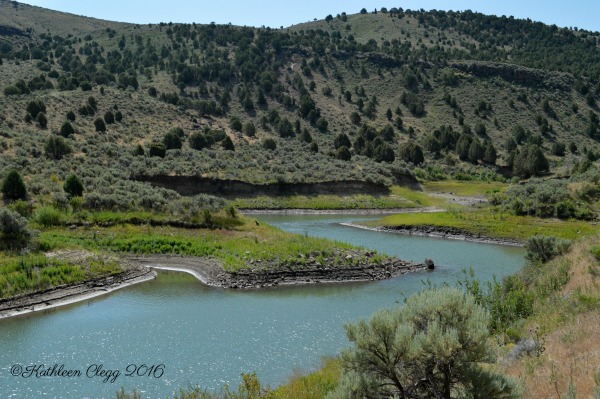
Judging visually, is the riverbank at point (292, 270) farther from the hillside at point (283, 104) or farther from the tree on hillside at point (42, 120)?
the tree on hillside at point (42, 120)

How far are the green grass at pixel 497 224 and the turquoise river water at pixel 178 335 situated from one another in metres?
16.2

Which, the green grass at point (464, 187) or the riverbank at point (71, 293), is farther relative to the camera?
the green grass at point (464, 187)

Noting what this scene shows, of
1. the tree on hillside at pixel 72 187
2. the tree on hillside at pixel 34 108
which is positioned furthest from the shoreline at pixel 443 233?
the tree on hillside at pixel 34 108

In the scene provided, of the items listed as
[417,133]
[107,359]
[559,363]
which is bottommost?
[107,359]

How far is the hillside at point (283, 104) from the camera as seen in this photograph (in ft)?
268

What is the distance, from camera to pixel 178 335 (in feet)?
78.7

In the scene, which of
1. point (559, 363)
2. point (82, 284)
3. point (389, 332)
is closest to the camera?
point (389, 332)

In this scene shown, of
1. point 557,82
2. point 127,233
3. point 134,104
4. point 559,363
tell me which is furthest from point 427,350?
point 557,82

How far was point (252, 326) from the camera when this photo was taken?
83.4ft

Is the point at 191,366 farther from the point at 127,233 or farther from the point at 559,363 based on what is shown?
the point at 127,233

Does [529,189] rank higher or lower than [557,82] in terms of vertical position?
lower

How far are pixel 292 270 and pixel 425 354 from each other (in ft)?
85.1

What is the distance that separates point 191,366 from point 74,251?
18.5 m

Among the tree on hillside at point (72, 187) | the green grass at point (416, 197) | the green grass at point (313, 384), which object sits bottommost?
the green grass at point (313, 384)
